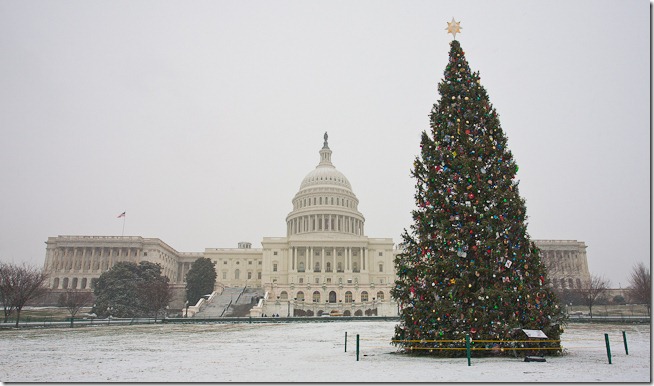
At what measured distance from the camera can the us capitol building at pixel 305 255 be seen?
105125 millimetres

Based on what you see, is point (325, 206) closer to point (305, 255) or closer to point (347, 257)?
point (305, 255)

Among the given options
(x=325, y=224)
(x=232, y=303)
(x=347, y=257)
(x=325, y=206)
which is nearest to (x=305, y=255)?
(x=347, y=257)

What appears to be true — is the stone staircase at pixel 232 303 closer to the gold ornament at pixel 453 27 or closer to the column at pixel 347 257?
the column at pixel 347 257

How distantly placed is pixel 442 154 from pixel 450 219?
7.89 ft

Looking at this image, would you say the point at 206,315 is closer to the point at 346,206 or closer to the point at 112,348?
the point at 112,348

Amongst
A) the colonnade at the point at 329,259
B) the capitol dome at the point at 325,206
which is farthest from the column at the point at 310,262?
the capitol dome at the point at 325,206

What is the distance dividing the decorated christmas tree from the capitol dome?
323ft

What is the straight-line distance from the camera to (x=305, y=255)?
107m

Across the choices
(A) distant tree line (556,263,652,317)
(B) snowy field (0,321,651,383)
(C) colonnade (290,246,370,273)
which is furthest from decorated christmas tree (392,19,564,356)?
(C) colonnade (290,246,370,273)

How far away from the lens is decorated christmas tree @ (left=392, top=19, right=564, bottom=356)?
15023mm

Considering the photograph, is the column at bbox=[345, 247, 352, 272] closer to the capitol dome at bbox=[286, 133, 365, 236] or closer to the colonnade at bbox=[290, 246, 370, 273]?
the colonnade at bbox=[290, 246, 370, 273]

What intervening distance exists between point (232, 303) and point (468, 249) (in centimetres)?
6780

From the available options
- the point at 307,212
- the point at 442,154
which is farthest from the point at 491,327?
the point at 307,212

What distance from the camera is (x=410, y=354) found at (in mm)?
16078
